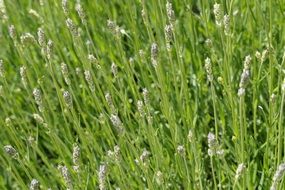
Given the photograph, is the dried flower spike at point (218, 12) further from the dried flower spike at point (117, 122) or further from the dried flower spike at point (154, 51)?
the dried flower spike at point (117, 122)

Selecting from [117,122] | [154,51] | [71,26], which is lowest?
[117,122]

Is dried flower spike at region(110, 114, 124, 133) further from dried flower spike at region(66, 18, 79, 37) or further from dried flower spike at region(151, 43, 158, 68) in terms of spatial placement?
dried flower spike at region(66, 18, 79, 37)

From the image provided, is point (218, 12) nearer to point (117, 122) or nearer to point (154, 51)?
point (154, 51)

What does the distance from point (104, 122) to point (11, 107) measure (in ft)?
2.29

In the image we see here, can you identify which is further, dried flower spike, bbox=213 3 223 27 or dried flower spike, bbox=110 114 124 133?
dried flower spike, bbox=213 3 223 27

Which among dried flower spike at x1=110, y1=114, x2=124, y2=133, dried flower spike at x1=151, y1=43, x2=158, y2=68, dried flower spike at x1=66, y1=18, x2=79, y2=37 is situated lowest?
dried flower spike at x1=110, y1=114, x2=124, y2=133

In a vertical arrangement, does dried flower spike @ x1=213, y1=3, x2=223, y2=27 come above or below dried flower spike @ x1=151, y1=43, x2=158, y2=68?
above

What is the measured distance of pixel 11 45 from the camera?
2.49 meters

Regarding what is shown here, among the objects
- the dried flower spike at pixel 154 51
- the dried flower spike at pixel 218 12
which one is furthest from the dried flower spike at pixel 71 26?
the dried flower spike at pixel 218 12

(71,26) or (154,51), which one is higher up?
(71,26)

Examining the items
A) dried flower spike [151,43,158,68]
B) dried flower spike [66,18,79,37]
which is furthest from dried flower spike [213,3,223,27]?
dried flower spike [66,18,79,37]

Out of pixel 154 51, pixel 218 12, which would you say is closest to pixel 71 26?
pixel 154 51

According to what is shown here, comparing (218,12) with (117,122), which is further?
(218,12)

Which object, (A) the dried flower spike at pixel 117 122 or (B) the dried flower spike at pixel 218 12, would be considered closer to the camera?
(A) the dried flower spike at pixel 117 122
